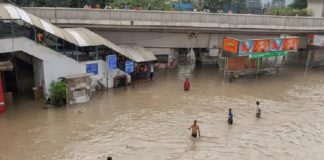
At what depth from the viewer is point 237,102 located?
70.1 ft

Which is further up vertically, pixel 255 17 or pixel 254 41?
pixel 255 17

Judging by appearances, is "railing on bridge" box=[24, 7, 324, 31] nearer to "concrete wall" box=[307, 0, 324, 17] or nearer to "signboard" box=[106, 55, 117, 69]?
"signboard" box=[106, 55, 117, 69]

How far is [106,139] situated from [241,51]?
42.5 ft

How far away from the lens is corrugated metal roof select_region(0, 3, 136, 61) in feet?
59.0

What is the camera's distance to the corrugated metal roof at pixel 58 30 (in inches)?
708

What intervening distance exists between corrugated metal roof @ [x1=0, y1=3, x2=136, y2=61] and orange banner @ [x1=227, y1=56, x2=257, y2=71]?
7.56m

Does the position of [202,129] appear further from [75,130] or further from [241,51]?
[241,51]

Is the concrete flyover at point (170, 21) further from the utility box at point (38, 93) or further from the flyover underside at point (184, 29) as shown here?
the utility box at point (38, 93)

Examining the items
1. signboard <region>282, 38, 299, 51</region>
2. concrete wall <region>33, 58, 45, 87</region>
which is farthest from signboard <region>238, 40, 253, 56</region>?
concrete wall <region>33, 58, 45, 87</region>

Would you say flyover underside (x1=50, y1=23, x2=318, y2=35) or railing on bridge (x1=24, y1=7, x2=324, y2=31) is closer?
railing on bridge (x1=24, y1=7, x2=324, y2=31)

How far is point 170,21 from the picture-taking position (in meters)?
25.2

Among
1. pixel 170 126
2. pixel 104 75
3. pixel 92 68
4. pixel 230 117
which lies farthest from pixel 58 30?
pixel 230 117

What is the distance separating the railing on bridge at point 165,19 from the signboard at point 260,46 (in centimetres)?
192

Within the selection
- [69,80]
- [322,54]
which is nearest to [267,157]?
[69,80]
